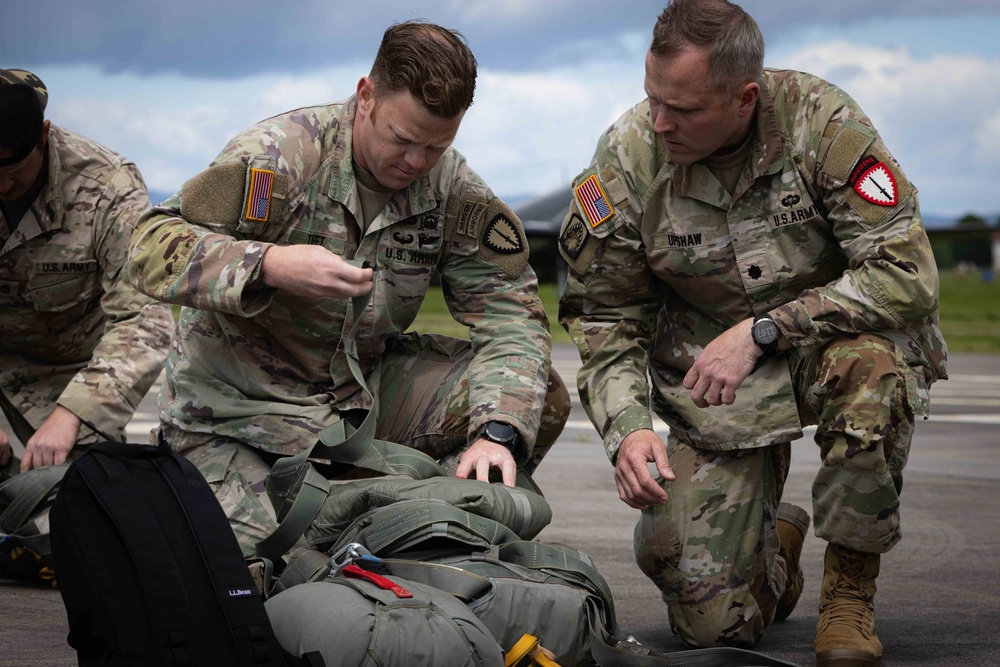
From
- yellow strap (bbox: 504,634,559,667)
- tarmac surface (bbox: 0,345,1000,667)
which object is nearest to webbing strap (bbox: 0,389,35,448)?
tarmac surface (bbox: 0,345,1000,667)

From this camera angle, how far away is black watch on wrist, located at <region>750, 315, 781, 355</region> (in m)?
2.78

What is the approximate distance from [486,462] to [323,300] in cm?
68

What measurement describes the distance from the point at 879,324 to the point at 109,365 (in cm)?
219

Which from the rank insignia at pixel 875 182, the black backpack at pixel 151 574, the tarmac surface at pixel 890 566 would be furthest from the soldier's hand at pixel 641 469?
the black backpack at pixel 151 574

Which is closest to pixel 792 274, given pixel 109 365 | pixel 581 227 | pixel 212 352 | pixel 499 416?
pixel 581 227

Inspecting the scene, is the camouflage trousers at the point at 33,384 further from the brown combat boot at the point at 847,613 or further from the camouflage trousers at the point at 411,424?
the brown combat boot at the point at 847,613

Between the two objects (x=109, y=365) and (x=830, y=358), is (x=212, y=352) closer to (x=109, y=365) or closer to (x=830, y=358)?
(x=109, y=365)

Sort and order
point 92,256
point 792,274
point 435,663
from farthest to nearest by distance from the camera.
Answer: point 92,256 → point 792,274 → point 435,663

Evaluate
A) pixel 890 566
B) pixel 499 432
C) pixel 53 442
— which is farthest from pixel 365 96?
pixel 890 566

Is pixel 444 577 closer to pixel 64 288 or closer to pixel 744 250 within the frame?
pixel 744 250

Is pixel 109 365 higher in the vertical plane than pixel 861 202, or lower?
lower

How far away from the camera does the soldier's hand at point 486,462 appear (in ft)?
8.68

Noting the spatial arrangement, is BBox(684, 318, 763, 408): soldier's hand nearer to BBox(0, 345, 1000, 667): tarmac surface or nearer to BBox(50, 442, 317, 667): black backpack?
BBox(0, 345, 1000, 667): tarmac surface

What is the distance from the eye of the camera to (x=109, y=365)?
3.52 m
